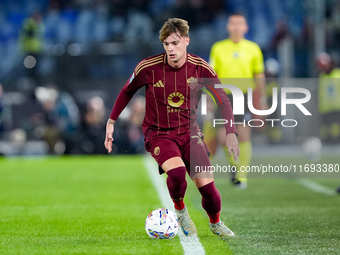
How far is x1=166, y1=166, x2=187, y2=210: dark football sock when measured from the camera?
4516 millimetres

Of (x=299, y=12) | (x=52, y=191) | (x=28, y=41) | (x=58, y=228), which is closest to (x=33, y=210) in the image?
(x=58, y=228)

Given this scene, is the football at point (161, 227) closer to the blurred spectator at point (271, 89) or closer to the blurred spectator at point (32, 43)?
the blurred spectator at point (271, 89)

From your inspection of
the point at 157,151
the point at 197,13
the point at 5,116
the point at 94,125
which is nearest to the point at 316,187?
the point at 157,151

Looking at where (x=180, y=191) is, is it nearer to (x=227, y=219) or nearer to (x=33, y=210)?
(x=227, y=219)

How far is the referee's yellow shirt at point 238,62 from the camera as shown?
26.1ft

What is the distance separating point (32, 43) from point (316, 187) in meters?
11.3

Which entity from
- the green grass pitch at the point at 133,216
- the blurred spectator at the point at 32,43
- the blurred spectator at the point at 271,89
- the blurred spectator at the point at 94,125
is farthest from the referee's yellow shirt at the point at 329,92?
the blurred spectator at the point at 32,43

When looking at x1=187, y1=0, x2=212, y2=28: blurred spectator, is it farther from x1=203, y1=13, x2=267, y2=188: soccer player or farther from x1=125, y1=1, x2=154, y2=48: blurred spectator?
x1=203, y1=13, x2=267, y2=188: soccer player

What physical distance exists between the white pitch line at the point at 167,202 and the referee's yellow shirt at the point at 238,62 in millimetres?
1788

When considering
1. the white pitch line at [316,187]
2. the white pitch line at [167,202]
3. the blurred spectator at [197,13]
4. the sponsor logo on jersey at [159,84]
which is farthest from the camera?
the blurred spectator at [197,13]

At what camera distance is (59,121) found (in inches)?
634

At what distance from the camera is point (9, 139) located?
1585 cm

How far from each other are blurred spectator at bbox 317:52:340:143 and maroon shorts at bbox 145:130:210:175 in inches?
287

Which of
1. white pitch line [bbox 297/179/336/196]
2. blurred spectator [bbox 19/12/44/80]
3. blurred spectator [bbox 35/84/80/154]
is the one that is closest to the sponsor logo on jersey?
white pitch line [bbox 297/179/336/196]
